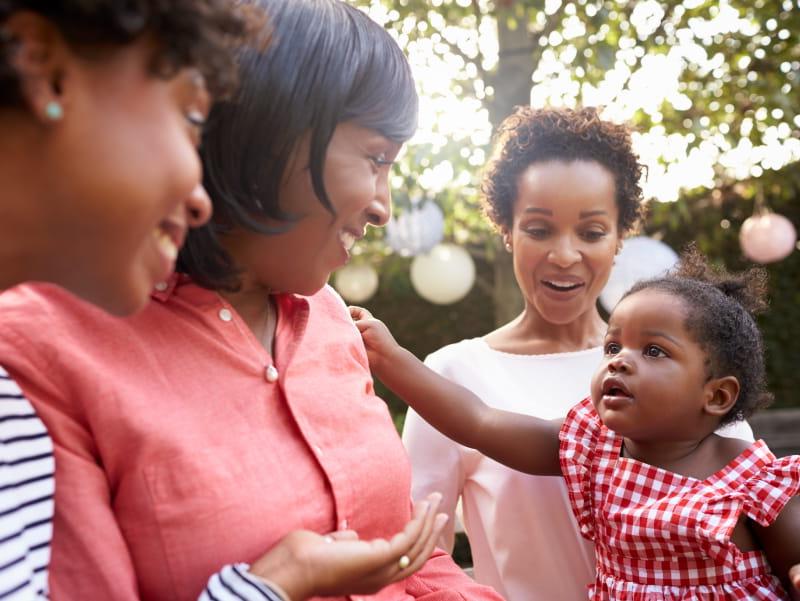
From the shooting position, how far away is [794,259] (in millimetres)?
9914

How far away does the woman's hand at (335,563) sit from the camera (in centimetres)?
126

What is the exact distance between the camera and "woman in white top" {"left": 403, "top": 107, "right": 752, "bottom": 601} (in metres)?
2.43

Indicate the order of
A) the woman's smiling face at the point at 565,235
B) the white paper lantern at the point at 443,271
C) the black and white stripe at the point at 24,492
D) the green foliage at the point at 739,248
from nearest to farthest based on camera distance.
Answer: the black and white stripe at the point at 24,492 → the woman's smiling face at the point at 565,235 → the white paper lantern at the point at 443,271 → the green foliage at the point at 739,248

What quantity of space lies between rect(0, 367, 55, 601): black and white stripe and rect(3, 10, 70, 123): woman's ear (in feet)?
Result: 1.71

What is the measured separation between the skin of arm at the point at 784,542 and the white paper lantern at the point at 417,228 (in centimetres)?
454

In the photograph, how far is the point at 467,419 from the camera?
2.31 m

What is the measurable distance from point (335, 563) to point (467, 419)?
107 cm

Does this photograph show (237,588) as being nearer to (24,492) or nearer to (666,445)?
(24,492)

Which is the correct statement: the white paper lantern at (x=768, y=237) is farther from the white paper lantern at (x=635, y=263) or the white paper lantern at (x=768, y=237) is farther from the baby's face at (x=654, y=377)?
the baby's face at (x=654, y=377)

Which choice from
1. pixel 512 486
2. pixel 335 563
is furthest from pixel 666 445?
pixel 335 563

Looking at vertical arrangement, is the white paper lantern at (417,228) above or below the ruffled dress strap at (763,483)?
above

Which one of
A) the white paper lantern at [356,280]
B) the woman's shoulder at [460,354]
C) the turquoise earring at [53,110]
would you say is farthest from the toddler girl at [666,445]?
the white paper lantern at [356,280]

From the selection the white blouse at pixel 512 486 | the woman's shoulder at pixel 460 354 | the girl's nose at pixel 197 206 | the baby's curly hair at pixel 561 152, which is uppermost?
the baby's curly hair at pixel 561 152

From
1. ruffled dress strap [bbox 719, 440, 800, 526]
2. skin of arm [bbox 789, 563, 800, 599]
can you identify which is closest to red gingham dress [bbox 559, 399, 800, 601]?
ruffled dress strap [bbox 719, 440, 800, 526]
